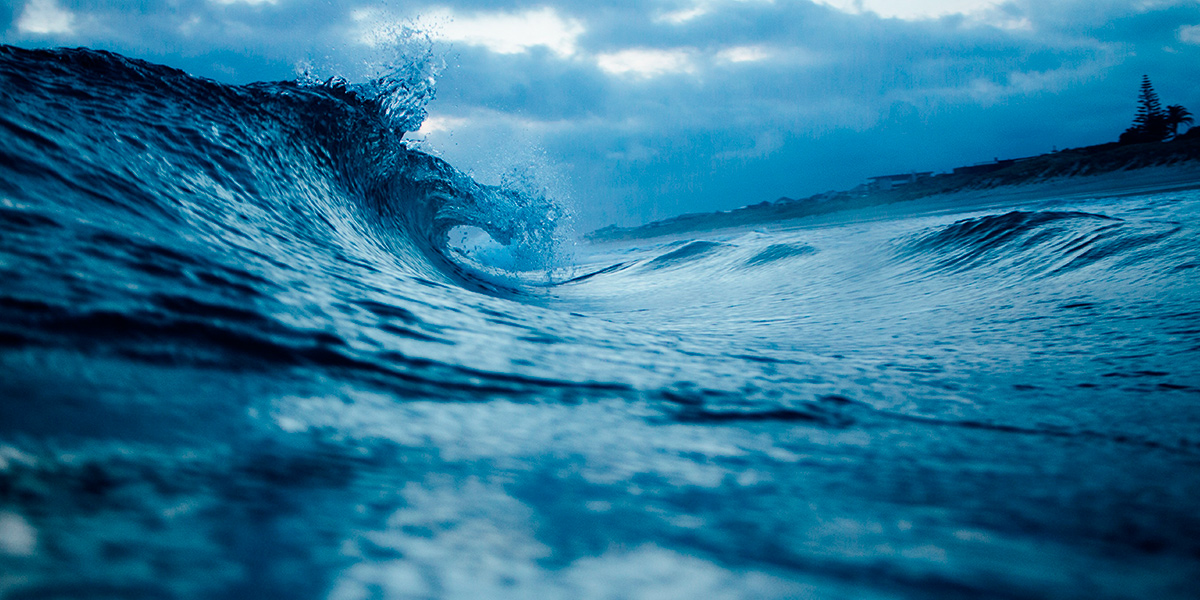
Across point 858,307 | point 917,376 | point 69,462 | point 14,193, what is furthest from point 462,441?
point 858,307

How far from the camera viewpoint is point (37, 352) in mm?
692

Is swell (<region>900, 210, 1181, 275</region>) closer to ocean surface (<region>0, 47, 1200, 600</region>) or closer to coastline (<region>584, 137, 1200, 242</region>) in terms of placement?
ocean surface (<region>0, 47, 1200, 600</region>)

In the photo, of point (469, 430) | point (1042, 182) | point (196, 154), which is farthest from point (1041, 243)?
point (1042, 182)

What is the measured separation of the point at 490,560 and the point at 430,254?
480 cm

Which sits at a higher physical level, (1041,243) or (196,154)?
(196,154)

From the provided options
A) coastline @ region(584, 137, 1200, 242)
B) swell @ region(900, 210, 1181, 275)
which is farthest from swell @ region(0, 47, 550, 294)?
coastline @ region(584, 137, 1200, 242)

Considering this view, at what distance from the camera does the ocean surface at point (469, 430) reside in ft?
1.60

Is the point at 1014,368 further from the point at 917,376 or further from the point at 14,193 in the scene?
the point at 14,193

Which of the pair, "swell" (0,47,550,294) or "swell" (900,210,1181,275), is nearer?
"swell" (0,47,550,294)

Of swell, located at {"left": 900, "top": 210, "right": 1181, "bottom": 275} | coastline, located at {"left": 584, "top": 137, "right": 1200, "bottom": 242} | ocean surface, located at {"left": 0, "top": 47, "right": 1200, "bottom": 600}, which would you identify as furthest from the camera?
coastline, located at {"left": 584, "top": 137, "right": 1200, "bottom": 242}

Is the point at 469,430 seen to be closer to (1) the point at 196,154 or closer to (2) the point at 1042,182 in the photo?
(1) the point at 196,154

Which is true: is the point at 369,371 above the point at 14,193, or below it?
below

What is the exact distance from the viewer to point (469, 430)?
2.70 feet

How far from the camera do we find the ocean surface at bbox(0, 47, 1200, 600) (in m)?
0.49
